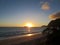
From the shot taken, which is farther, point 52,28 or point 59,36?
point 52,28

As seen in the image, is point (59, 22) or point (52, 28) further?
point (52, 28)

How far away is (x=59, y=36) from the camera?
12328mm

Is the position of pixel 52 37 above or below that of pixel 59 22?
below

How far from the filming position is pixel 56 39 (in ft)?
41.3

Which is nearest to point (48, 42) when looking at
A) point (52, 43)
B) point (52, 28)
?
point (52, 43)

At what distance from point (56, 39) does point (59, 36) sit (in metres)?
0.46

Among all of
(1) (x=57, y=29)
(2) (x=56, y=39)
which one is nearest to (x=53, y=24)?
(1) (x=57, y=29)

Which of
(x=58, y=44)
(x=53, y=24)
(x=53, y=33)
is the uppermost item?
(x=53, y=24)

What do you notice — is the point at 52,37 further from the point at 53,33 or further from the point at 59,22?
the point at 59,22

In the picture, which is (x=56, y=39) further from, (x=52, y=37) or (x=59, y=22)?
(x=59, y=22)

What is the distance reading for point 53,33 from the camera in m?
12.7

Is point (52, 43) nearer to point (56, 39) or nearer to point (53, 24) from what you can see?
point (56, 39)

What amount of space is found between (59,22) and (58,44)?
6.67ft

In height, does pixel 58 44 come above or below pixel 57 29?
below
